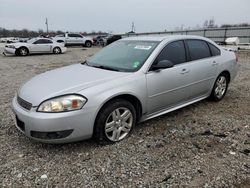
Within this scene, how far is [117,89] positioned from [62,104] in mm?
740

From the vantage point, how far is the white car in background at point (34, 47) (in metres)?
17.3

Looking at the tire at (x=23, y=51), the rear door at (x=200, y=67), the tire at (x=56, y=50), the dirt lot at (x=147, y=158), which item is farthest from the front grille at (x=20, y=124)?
the tire at (x=56, y=50)

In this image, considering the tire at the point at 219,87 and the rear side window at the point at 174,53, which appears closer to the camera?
the rear side window at the point at 174,53

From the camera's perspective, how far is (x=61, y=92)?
3141 millimetres

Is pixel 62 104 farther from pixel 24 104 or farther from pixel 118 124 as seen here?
pixel 118 124

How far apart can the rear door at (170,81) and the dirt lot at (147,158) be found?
393 millimetres

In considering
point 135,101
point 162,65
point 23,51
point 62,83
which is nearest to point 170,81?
point 162,65

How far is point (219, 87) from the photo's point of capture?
210 inches

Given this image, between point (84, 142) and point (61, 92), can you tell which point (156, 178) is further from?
point (61, 92)

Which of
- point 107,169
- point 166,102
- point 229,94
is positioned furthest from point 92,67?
point 229,94

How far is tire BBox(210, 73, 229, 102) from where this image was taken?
5203 mm

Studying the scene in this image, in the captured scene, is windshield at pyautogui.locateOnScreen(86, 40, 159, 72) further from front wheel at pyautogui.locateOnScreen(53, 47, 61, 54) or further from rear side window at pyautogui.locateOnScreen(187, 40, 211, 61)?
front wheel at pyautogui.locateOnScreen(53, 47, 61, 54)

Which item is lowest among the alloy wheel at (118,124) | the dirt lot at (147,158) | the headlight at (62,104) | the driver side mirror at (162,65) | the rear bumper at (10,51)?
the dirt lot at (147,158)

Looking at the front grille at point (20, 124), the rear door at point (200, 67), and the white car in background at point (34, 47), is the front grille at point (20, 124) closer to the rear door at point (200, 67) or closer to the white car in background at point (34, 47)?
the rear door at point (200, 67)
